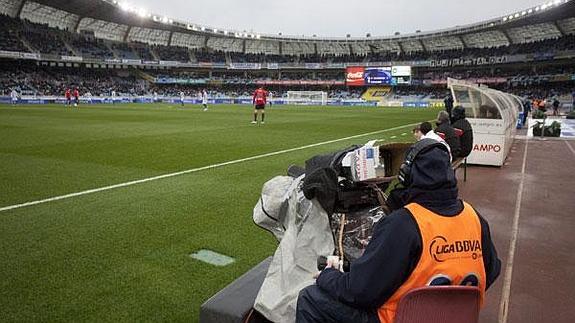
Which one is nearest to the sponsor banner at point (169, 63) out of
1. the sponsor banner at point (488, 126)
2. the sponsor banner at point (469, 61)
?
the sponsor banner at point (469, 61)

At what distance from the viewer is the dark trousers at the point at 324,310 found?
86.7 inches

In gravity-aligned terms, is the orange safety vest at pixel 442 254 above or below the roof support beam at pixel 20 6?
below

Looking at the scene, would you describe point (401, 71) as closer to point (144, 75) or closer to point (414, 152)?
point (144, 75)

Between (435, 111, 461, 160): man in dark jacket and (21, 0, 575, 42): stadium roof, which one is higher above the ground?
(21, 0, 575, 42): stadium roof

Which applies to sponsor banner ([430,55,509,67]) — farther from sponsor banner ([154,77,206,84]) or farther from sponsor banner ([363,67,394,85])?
sponsor banner ([154,77,206,84])

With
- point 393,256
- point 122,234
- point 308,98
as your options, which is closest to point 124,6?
point 308,98

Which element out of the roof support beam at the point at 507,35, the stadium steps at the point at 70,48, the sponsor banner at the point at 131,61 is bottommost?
the sponsor banner at the point at 131,61

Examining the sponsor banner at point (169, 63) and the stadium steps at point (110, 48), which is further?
the sponsor banner at point (169, 63)

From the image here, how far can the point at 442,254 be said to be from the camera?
205 cm

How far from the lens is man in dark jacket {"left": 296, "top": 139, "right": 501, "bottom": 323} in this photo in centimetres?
200

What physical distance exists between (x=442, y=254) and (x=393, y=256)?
0.26 m

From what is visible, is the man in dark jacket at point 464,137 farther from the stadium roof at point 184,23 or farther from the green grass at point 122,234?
the stadium roof at point 184,23

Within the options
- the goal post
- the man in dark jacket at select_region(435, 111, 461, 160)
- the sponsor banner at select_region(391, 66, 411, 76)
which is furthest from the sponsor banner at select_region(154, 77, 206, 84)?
the man in dark jacket at select_region(435, 111, 461, 160)

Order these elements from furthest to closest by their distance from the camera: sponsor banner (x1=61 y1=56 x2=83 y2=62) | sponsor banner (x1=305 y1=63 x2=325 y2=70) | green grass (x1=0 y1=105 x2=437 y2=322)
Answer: sponsor banner (x1=305 y1=63 x2=325 y2=70)
sponsor banner (x1=61 y1=56 x2=83 y2=62)
green grass (x1=0 y1=105 x2=437 y2=322)
